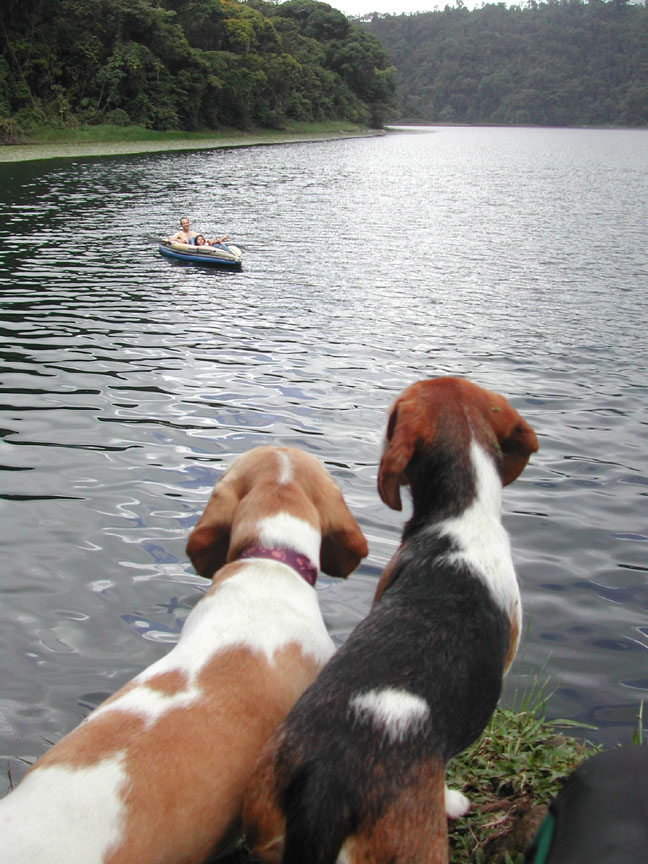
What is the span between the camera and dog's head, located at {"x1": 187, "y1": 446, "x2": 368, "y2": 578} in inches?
147

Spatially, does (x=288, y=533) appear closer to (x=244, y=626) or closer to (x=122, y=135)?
(x=244, y=626)

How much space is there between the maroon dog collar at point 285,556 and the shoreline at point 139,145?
49.4 m

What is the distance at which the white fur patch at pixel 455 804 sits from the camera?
11.8 feet

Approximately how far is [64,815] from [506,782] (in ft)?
7.76

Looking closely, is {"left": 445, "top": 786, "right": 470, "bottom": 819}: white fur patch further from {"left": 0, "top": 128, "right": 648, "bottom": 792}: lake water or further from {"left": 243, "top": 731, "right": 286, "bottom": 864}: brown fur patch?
{"left": 0, "top": 128, "right": 648, "bottom": 792}: lake water

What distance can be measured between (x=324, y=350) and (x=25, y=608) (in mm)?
9166

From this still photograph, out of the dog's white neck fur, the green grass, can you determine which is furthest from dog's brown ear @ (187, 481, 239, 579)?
A: the green grass

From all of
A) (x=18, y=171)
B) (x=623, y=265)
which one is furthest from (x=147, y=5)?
(x=623, y=265)

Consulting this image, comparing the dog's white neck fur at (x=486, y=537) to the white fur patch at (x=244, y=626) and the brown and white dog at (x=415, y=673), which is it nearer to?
the brown and white dog at (x=415, y=673)

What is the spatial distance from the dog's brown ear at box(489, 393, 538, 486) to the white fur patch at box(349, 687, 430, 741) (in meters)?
1.47

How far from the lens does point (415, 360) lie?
47.9 feet

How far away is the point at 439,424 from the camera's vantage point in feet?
12.1

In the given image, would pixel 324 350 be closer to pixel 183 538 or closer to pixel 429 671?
pixel 183 538

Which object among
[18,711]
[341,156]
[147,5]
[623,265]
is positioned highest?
[147,5]
